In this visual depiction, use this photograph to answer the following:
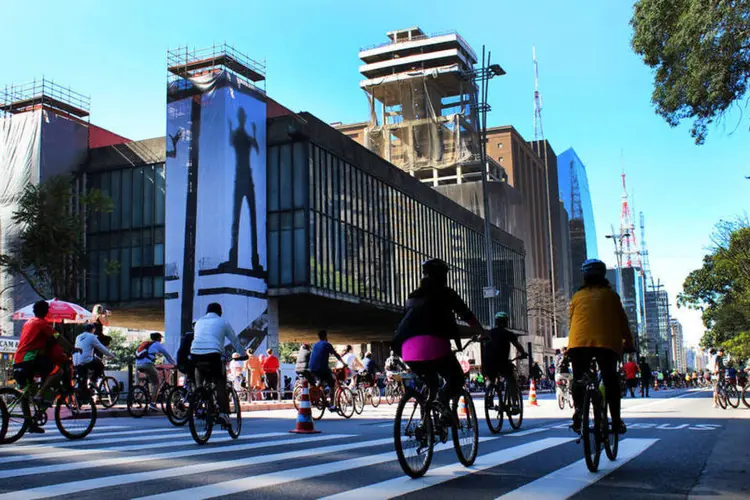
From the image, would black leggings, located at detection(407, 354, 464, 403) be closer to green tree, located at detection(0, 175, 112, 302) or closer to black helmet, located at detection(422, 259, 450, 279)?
black helmet, located at detection(422, 259, 450, 279)

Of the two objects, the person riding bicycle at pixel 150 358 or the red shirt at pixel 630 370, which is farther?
the red shirt at pixel 630 370

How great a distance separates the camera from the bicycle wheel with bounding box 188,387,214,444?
32.1 ft

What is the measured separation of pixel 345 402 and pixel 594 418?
11.1 meters

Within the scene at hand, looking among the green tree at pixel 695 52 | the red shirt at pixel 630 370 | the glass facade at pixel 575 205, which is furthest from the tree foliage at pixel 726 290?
the glass facade at pixel 575 205

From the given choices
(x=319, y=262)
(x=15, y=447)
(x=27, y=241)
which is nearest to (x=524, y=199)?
(x=319, y=262)

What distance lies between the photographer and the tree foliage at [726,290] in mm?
44856

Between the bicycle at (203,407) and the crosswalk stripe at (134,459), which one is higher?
the bicycle at (203,407)

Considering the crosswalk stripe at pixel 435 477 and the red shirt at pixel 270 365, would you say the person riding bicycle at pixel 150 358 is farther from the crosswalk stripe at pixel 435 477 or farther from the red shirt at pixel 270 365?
the crosswalk stripe at pixel 435 477

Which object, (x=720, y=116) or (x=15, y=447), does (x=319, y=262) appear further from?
(x=15, y=447)

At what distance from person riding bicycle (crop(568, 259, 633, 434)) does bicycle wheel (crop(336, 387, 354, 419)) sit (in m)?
10.4

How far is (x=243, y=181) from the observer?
4291cm

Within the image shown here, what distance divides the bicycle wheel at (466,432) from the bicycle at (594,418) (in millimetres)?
918

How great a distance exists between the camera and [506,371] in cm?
1184

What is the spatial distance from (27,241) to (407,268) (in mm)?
28828
